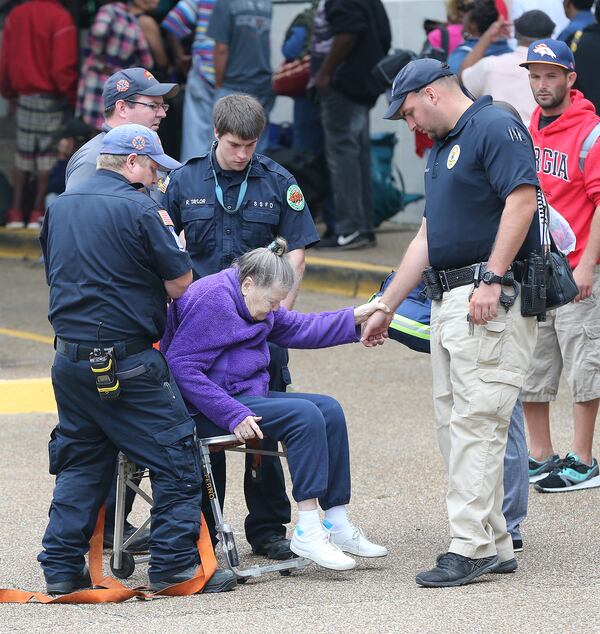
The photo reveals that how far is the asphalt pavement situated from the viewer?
4586 mm

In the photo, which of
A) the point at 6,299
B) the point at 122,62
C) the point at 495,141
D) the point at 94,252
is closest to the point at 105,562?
the point at 94,252

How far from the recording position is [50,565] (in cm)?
510

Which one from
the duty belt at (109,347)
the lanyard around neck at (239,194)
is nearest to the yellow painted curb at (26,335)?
the lanyard around neck at (239,194)

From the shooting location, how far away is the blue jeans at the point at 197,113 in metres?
11.6

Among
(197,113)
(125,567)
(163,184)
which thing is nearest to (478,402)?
(125,567)

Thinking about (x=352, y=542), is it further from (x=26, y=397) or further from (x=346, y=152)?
(x=346, y=152)

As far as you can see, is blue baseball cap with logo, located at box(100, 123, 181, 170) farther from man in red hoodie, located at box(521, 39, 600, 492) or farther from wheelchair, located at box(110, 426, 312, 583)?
man in red hoodie, located at box(521, 39, 600, 492)

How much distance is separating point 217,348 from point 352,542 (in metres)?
0.92

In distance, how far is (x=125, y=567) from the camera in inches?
212

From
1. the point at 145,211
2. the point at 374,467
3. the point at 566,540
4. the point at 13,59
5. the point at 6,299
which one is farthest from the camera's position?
the point at 13,59

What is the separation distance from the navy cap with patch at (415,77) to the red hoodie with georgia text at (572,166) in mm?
1283

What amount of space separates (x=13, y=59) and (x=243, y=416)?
26.9ft

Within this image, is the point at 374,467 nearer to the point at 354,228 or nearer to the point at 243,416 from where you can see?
the point at 243,416

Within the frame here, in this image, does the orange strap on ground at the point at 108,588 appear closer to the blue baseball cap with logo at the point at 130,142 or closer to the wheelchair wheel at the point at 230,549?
the wheelchair wheel at the point at 230,549
